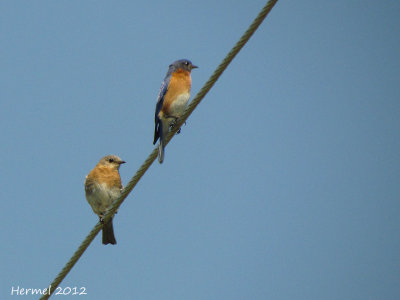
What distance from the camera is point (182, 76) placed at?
9.41 metres

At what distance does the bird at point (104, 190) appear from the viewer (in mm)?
10273

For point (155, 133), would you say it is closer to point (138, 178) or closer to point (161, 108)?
point (161, 108)

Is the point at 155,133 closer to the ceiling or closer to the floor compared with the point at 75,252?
closer to the ceiling

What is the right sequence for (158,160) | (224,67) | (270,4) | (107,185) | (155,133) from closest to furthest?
(270,4)
(224,67)
(158,160)
(155,133)
(107,185)

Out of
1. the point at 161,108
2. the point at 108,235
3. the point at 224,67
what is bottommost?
the point at 108,235

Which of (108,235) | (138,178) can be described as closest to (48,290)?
(138,178)

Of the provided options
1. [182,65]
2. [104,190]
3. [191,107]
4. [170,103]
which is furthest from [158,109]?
[191,107]

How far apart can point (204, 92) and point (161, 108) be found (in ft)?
9.28

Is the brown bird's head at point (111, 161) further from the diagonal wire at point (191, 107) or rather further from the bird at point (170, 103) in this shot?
the diagonal wire at point (191, 107)

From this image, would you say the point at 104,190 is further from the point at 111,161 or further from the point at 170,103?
the point at 170,103

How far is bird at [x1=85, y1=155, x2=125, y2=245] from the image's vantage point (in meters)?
10.3

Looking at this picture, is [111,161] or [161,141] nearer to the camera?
[161,141]

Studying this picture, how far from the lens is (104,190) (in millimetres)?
10250

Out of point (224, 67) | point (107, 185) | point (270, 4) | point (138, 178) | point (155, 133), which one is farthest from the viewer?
point (107, 185)
